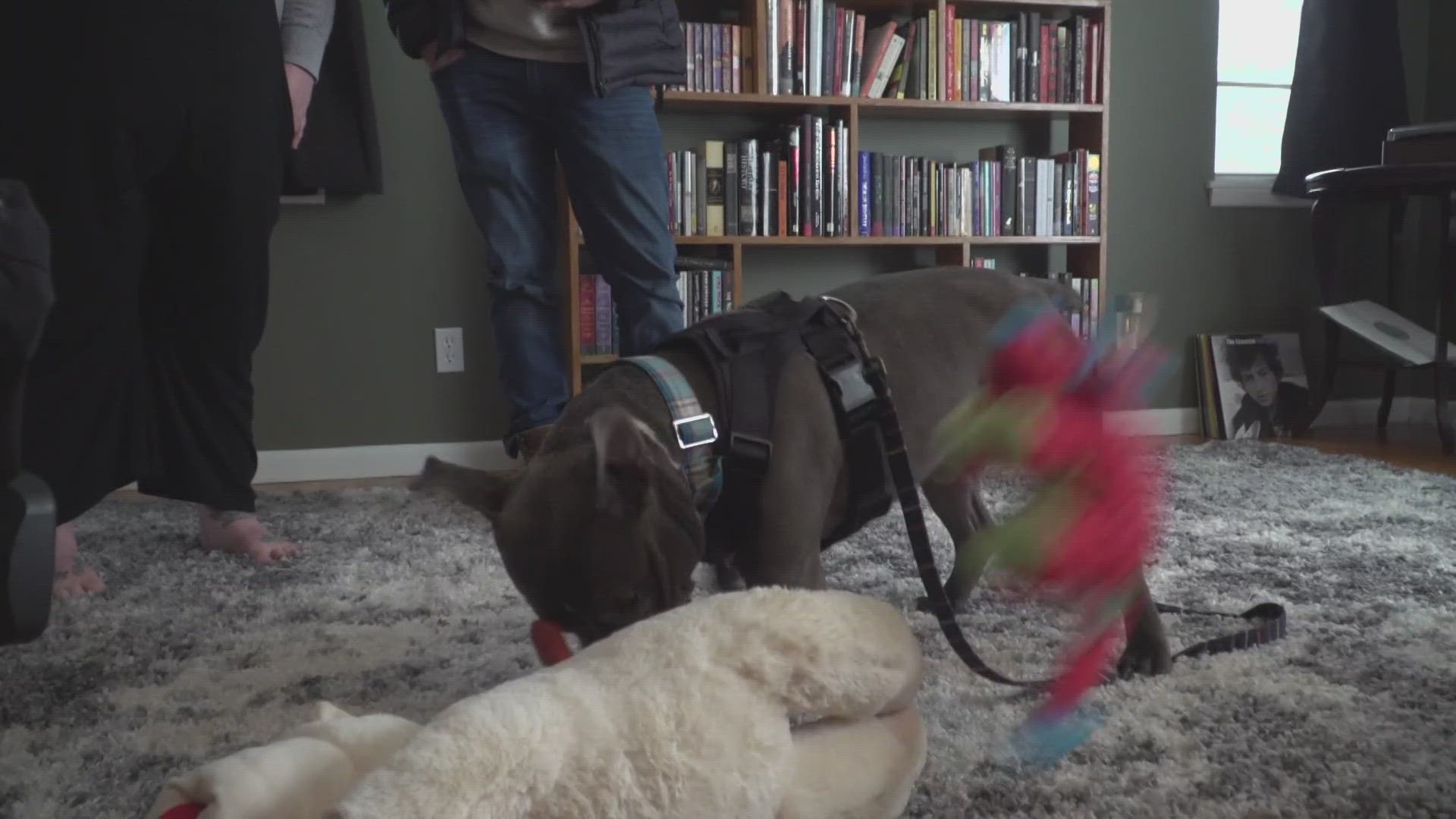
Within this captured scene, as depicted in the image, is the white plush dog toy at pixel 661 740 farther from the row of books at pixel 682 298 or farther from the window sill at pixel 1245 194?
the window sill at pixel 1245 194

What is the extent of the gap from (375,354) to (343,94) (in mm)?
695

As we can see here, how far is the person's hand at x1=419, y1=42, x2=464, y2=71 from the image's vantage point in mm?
1828

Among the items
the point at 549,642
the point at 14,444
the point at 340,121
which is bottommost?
the point at 549,642

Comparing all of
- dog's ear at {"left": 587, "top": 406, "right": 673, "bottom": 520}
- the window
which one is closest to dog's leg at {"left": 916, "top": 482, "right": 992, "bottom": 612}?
dog's ear at {"left": 587, "top": 406, "right": 673, "bottom": 520}

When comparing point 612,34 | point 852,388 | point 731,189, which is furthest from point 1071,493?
point 731,189

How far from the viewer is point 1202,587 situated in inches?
59.6

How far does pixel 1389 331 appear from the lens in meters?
3.03

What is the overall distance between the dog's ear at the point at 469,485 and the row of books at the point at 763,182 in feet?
6.25

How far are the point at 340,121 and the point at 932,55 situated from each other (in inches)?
64.4

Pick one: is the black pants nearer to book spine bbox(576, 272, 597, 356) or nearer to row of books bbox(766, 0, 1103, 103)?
book spine bbox(576, 272, 597, 356)

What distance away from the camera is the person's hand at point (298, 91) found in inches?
66.2

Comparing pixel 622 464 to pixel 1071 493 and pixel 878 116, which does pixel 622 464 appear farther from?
pixel 878 116

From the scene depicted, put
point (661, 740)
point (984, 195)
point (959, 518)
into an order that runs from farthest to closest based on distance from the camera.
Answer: point (984, 195)
point (959, 518)
point (661, 740)

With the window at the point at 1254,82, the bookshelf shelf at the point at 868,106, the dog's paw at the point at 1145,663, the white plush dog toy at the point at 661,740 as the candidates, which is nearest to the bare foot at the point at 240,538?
the white plush dog toy at the point at 661,740
